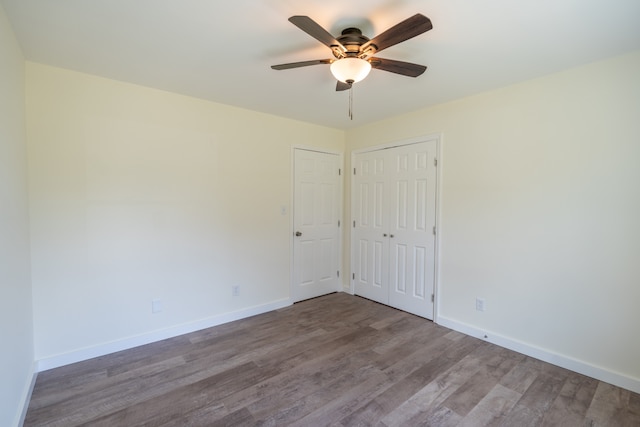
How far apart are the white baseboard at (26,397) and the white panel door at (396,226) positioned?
3.37 meters

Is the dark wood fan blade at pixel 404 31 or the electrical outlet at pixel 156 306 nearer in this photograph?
the dark wood fan blade at pixel 404 31

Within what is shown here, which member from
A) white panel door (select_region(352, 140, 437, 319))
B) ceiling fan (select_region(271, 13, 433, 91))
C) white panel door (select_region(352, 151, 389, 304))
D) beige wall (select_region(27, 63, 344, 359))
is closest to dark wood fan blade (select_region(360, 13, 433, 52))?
ceiling fan (select_region(271, 13, 433, 91))

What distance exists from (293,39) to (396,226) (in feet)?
8.09

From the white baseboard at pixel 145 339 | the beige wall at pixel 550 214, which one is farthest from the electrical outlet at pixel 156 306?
the beige wall at pixel 550 214

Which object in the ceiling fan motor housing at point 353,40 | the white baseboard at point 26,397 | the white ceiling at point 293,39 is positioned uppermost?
the white ceiling at point 293,39

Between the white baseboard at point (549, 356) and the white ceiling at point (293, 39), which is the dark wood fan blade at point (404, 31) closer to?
the white ceiling at point (293, 39)

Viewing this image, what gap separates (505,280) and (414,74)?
208 centimetres

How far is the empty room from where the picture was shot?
178cm

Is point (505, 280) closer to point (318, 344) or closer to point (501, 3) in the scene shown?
point (318, 344)

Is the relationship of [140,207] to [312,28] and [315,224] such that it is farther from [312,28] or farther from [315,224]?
[312,28]

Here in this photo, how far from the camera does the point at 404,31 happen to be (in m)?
1.50

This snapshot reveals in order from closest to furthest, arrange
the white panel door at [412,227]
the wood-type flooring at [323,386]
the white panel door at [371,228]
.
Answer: the wood-type flooring at [323,386] → the white panel door at [412,227] → the white panel door at [371,228]

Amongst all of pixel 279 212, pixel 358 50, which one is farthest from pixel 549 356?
pixel 279 212

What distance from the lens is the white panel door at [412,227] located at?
129 inches
